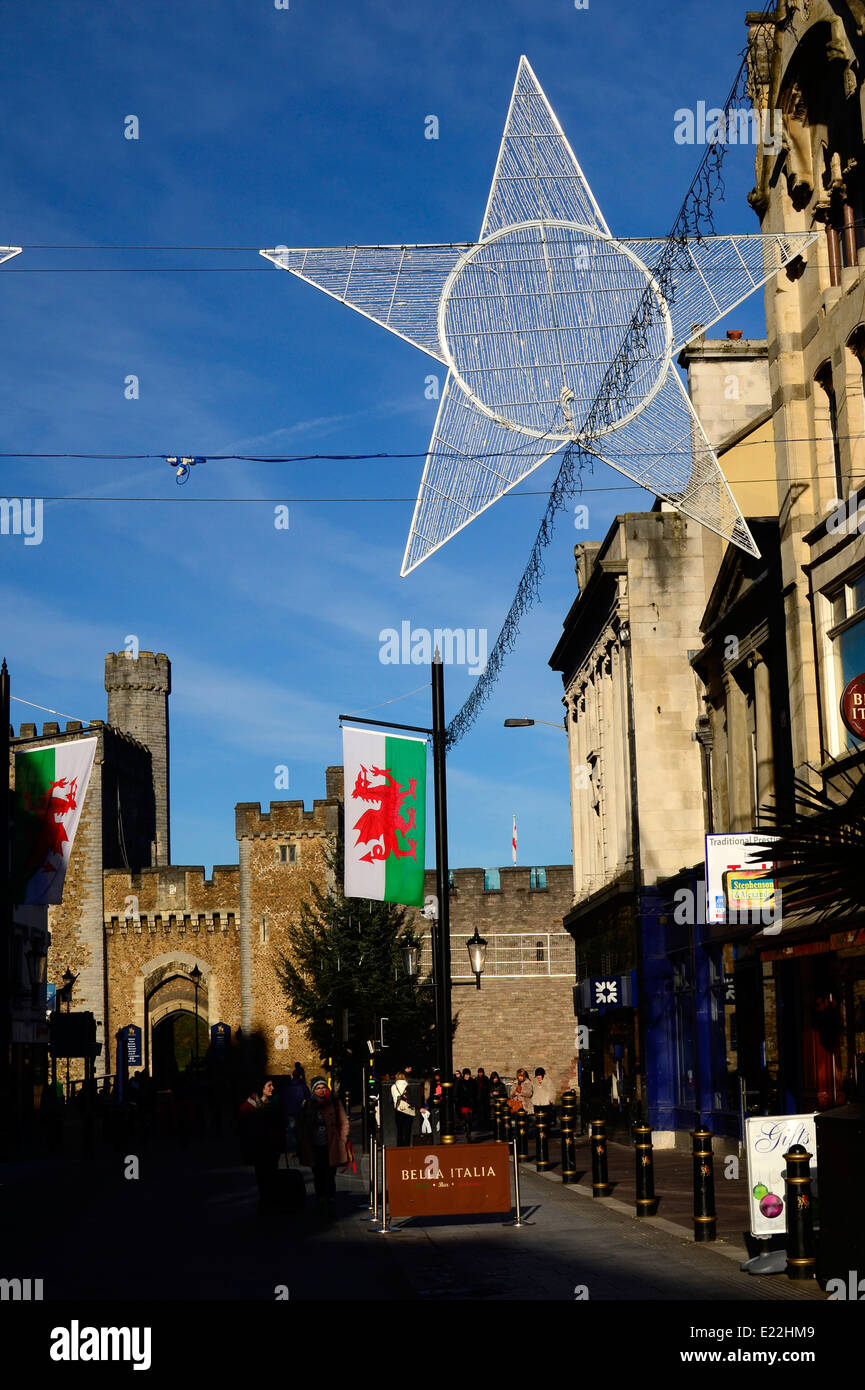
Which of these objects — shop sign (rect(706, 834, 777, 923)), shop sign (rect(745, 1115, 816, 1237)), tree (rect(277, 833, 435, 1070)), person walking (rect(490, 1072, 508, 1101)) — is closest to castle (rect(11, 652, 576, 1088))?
tree (rect(277, 833, 435, 1070))

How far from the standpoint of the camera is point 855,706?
19.3 meters

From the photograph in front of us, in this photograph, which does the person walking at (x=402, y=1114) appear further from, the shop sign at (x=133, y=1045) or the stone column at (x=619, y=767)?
the shop sign at (x=133, y=1045)

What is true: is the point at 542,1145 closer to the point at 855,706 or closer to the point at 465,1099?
the point at 855,706

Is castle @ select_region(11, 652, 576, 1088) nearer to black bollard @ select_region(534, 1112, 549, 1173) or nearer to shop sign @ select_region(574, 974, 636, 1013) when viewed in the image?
shop sign @ select_region(574, 974, 636, 1013)

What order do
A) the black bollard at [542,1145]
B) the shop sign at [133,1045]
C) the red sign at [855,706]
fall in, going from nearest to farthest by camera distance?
the red sign at [855,706]
the black bollard at [542,1145]
the shop sign at [133,1045]

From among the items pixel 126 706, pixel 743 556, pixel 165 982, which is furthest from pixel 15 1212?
pixel 126 706

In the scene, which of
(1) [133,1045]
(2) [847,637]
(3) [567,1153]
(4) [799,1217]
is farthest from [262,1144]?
(1) [133,1045]

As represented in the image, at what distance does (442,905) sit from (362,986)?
3644 centimetres

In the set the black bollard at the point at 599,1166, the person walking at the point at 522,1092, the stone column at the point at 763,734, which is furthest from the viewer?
the person walking at the point at 522,1092

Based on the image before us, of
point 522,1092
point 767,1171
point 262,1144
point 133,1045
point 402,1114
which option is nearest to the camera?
point 767,1171

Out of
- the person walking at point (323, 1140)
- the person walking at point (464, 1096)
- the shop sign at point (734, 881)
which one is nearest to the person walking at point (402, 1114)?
the person walking at point (323, 1140)

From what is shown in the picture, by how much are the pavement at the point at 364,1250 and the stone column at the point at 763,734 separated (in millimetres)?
6365

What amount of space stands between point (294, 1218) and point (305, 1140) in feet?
3.41

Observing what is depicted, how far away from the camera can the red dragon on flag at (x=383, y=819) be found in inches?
833
